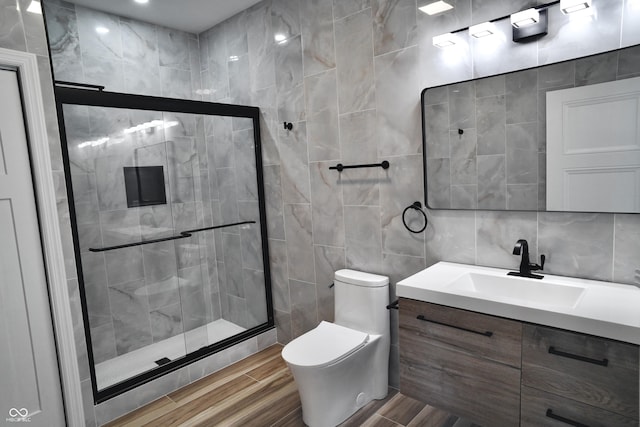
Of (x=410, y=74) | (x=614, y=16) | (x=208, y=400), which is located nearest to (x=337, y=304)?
(x=208, y=400)

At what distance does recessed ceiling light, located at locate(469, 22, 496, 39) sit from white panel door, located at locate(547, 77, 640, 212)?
43 cm

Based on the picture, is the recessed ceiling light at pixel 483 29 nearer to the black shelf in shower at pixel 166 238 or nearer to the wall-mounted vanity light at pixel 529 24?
the wall-mounted vanity light at pixel 529 24

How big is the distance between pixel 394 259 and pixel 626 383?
132cm

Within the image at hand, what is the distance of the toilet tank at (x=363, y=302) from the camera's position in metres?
2.40

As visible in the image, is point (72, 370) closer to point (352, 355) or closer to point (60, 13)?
point (352, 355)

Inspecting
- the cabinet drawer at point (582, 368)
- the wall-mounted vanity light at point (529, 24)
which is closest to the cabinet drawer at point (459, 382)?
the cabinet drawer at point (582, 368)

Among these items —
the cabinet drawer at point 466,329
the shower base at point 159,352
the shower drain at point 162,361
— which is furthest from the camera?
the shower drain at point 162,361

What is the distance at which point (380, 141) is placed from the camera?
243 cm

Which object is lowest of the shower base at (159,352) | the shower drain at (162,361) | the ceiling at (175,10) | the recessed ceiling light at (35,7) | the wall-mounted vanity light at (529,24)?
the shower drain at (162,361)

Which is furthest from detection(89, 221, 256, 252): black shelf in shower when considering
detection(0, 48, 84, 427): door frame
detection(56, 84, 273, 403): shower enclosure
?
detection(0, 48, 84, 427): door frame

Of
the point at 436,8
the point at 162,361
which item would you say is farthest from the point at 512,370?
the point at 162,361

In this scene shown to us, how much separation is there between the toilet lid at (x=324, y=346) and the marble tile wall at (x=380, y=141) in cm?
37

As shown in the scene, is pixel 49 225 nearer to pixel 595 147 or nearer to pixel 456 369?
pixel 456 369

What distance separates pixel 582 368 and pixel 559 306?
0.90 feet
